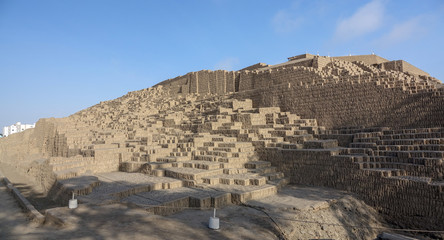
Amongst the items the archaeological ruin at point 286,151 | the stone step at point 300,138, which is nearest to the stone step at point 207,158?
the archaeological ruin at point 286,151

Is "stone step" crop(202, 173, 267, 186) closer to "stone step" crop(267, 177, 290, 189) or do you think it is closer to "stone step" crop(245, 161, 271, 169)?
"stone step" crop(267, 177, 290, 189)

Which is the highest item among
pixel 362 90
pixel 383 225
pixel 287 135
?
pixel 362 90

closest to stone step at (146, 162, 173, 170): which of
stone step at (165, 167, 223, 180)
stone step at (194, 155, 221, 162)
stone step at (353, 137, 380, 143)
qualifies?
stone step at (165, 167, 223, 180)

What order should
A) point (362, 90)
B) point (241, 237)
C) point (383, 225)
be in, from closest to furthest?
point (241, 237) → point (383, 225) → point (362, 90)

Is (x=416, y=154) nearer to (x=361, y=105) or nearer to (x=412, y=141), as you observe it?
(x=412, y=141)

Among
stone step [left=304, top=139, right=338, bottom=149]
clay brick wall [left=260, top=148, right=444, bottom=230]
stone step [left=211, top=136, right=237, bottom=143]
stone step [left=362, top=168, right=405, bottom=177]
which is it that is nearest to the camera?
clay brick wall [left=260, top=148, right=444, bottom=230]

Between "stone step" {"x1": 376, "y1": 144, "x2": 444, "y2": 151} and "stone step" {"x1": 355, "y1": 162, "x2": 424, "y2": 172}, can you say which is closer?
"stone step" {"x1": 355, "y1": 162, "x2": 424, "y2": 172}

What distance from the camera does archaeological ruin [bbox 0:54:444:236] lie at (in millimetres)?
7379

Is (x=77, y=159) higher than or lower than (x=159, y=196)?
higher

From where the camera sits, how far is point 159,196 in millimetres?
7465

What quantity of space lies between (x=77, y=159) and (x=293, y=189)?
8564 millimetres

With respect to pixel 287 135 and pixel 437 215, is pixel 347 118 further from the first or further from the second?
pixel 437 215

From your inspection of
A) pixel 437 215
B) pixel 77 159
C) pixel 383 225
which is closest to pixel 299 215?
pixel 383 225

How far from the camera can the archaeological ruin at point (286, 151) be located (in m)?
7.38
